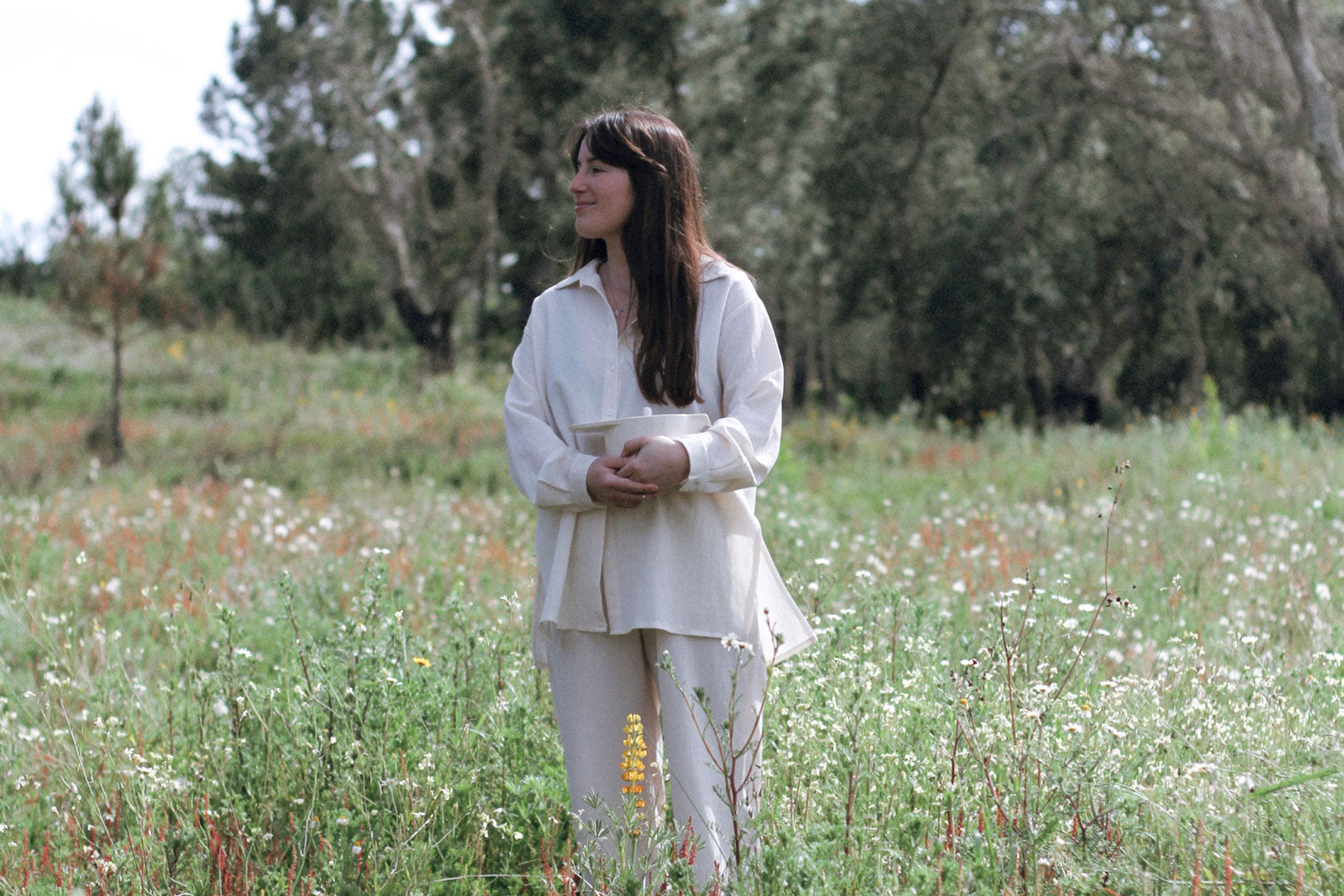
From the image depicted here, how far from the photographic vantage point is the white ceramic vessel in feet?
8.46

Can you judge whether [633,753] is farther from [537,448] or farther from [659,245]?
[659,245]

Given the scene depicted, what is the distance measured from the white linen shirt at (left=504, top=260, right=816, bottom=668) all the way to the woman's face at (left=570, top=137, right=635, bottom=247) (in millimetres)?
132

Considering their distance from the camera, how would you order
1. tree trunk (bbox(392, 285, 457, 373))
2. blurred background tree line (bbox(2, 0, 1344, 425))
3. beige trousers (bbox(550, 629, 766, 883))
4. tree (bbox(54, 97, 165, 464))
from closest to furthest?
1. beige trousers (bbox(550, 629, 766, 883))
2. tree (bbox(54, 97, 165, 464))
3. blurred background tree line (bbox(2, 0, 1344, 425))
4. tree trunk (bbox(392, 285, 457, 373))

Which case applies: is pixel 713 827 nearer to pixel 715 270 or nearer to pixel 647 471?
pixel 647 471

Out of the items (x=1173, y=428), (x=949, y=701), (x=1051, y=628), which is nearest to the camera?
(x=949, y=701)

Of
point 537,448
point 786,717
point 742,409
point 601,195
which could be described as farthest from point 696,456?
point 786,717

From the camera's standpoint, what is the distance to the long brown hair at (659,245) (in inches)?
107

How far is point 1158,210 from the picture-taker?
24266 millimetres

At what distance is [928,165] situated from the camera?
81.3ft

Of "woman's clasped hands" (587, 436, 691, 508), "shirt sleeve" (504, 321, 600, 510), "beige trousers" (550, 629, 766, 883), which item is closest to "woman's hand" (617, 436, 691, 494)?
"woman's clasped hands" (587, 436, 691, 508)

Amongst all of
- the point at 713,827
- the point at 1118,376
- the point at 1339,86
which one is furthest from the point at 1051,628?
the point at 1118,376

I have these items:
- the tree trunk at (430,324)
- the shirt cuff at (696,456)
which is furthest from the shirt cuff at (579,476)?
the tree trunk at (430,324)

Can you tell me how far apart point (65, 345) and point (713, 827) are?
2615cm

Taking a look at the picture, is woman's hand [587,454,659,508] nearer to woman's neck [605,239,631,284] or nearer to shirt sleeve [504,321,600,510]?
shirt sleeve [504,321,600,510]
